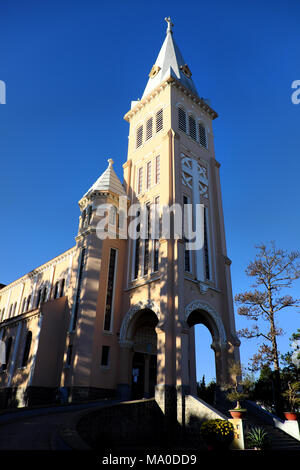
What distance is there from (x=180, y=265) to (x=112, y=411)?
8.85 meters

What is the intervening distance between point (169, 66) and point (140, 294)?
72.7 ft

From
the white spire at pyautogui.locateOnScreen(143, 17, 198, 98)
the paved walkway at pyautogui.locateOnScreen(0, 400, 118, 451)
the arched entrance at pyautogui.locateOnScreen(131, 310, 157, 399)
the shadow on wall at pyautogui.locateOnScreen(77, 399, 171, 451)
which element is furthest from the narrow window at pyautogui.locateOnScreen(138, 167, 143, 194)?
the paved walkway at pyautogui.locateOnScreen(0, 400, 118, 451)

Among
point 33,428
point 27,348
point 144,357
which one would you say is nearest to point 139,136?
point 144,357

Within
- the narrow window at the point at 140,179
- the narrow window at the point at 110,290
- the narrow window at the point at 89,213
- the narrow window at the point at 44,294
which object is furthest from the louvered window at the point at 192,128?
the narrow window at the point at 44,294

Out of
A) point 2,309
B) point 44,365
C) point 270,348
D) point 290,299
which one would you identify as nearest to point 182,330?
point 270,348

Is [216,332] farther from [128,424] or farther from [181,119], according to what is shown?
[181,119]

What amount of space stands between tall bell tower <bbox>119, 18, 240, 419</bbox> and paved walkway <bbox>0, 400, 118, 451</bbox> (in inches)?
216

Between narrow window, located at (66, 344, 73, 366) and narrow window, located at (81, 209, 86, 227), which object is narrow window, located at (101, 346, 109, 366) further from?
narrow window, located at (81, 209, 86, 227)

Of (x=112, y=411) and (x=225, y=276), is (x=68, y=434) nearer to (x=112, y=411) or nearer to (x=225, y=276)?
(x=112, y=411)

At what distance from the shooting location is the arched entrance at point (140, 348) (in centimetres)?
2175

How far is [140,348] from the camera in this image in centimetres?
2358

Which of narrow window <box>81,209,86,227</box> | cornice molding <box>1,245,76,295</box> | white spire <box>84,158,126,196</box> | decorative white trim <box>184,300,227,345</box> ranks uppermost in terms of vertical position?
white spire <box>84,158,126,196</box>

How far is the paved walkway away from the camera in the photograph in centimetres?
919

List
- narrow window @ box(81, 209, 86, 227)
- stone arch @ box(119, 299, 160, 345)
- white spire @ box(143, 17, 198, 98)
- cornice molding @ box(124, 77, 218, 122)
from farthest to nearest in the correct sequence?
1. white spire @ box(143, 17, 198, 98)
2. cornice molding @ box(124, 77, 218, 122)
3. narrow window @ box(81, 209, 86, 227)
4. stone arch @ box(119, 299, 160, 345)
